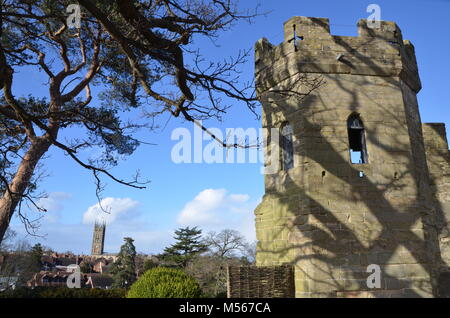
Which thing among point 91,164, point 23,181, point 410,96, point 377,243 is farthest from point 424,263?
point 23,181

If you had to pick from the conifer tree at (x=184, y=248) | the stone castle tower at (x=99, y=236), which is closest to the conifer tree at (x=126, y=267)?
the conifer tree at (x=184, y=248)

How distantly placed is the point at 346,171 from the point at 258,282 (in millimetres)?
2978

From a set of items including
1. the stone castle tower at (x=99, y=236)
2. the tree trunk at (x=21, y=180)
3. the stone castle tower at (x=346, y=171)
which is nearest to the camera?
the stone castle tower at (x=346, y=171)

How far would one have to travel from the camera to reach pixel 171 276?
796 centimetres

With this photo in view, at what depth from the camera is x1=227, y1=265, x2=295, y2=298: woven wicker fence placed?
6.36 m

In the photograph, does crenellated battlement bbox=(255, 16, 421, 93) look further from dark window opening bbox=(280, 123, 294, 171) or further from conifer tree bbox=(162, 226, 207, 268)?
conifer tree bbox=(162, 226, 207, 268)

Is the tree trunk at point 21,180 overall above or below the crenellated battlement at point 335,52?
below

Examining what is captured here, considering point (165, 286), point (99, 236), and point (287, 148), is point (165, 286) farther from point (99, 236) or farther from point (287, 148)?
point (99, 236)

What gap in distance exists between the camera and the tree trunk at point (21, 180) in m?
7.91

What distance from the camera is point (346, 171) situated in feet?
22.9

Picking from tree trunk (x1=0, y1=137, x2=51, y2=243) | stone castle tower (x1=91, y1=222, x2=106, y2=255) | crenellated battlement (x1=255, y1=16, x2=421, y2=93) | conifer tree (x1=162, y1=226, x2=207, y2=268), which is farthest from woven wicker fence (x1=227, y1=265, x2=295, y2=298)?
stone castle tower (x1=91, y1=222, x2=106, y2=255)

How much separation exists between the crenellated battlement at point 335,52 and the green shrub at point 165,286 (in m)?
5.31

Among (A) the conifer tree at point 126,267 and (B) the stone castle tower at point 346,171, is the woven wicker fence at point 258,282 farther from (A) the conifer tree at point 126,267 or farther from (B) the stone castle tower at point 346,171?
(A) the conifer tree at point 126,267

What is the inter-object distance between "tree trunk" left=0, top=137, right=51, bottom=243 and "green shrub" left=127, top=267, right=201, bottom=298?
140 inches
